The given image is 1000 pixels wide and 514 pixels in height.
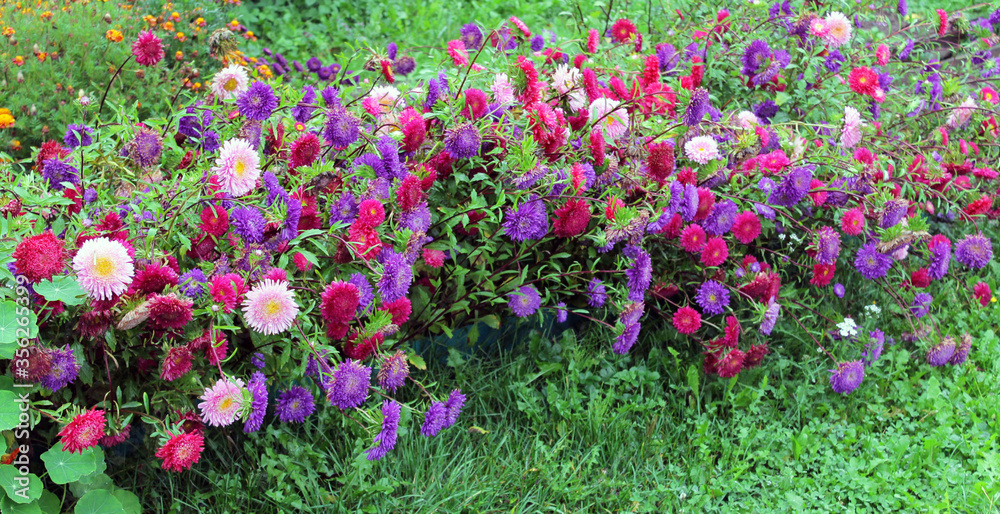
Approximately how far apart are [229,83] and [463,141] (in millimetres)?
751

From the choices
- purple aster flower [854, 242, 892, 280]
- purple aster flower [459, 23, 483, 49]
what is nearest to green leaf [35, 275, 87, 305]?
purple aster flower [459, 23, 483, 49]

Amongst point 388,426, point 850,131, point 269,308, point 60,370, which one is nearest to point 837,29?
point 850,131

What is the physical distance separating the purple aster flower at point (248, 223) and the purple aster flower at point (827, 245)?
1680 mm

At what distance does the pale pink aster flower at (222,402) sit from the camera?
167cm

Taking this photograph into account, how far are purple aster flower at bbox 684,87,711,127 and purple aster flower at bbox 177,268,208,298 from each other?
1.42 metres

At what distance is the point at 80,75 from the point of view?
3.46 metres

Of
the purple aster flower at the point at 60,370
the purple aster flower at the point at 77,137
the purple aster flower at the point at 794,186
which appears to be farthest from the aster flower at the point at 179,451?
the purple aster flower at the point at 794,186

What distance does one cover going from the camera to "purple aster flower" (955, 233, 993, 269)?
284cm

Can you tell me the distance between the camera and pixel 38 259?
145 centimetres

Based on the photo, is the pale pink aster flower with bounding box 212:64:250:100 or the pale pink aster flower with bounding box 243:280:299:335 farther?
the pale pink aster flower with bounding box 212:64:250:100

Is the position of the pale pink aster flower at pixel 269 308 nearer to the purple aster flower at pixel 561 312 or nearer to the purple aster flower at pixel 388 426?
the purple aster flower at pixel 388 426

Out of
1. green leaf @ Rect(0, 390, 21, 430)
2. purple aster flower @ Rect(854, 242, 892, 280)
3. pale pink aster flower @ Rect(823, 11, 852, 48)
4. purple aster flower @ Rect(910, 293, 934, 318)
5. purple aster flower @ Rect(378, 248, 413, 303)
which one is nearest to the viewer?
green leaf @ Rect(0, 390, 21, 430)

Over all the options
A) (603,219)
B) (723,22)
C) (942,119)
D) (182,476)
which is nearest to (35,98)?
(182,476)

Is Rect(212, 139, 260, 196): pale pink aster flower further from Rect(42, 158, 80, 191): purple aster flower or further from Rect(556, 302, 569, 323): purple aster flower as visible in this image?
Rect(556, 302, 569, 323): purple aster flower
